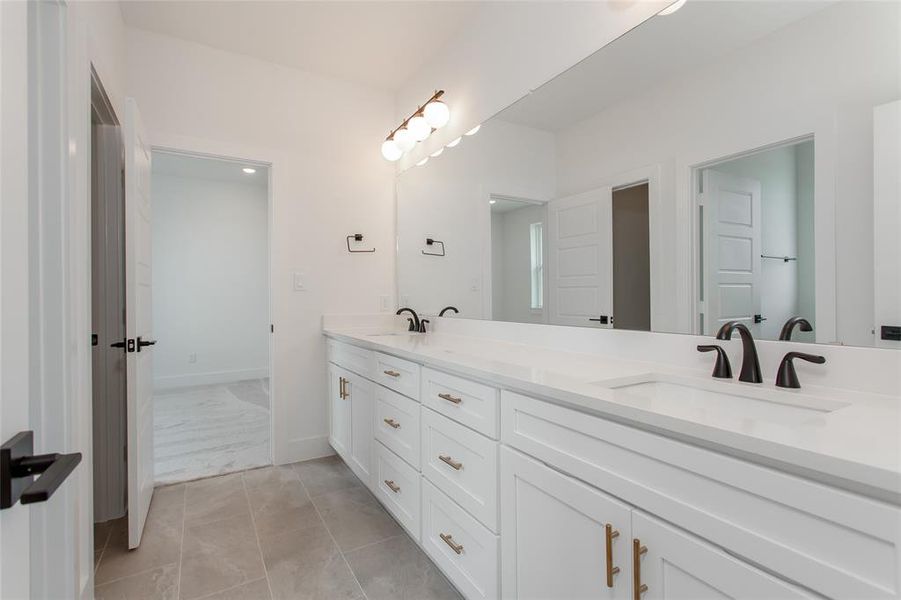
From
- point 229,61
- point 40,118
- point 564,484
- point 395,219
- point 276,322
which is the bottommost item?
point 564,484

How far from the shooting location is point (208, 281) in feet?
17.1

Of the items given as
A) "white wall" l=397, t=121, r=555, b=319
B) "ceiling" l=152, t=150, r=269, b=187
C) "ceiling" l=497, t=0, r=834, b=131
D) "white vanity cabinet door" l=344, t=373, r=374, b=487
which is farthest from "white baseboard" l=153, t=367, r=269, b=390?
"ceiling" l=497, t=0, r=834, b=131

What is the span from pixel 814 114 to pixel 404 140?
2.28 meters

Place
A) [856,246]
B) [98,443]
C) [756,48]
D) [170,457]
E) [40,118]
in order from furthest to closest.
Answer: [170,457], [98,443], [756,48], [856,246], [40,118]

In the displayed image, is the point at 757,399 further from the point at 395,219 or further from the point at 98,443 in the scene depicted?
the point at 98,443

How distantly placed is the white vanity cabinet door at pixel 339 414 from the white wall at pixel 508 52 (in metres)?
1.52

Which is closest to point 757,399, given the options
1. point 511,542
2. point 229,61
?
point 511,542

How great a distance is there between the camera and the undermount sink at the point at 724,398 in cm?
92

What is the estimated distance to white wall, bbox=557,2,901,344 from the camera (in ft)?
3.18

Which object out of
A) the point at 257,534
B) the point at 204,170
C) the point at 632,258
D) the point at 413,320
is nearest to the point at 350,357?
the point at 413,320

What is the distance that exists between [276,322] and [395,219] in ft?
3.65

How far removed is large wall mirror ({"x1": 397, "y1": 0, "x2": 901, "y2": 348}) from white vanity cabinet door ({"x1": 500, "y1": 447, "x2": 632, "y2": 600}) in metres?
0.67

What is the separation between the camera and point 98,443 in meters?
2.15

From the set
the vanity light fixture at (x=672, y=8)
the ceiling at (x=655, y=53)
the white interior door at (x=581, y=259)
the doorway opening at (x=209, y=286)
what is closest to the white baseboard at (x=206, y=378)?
the doorway opening at (x=209, y=286)
